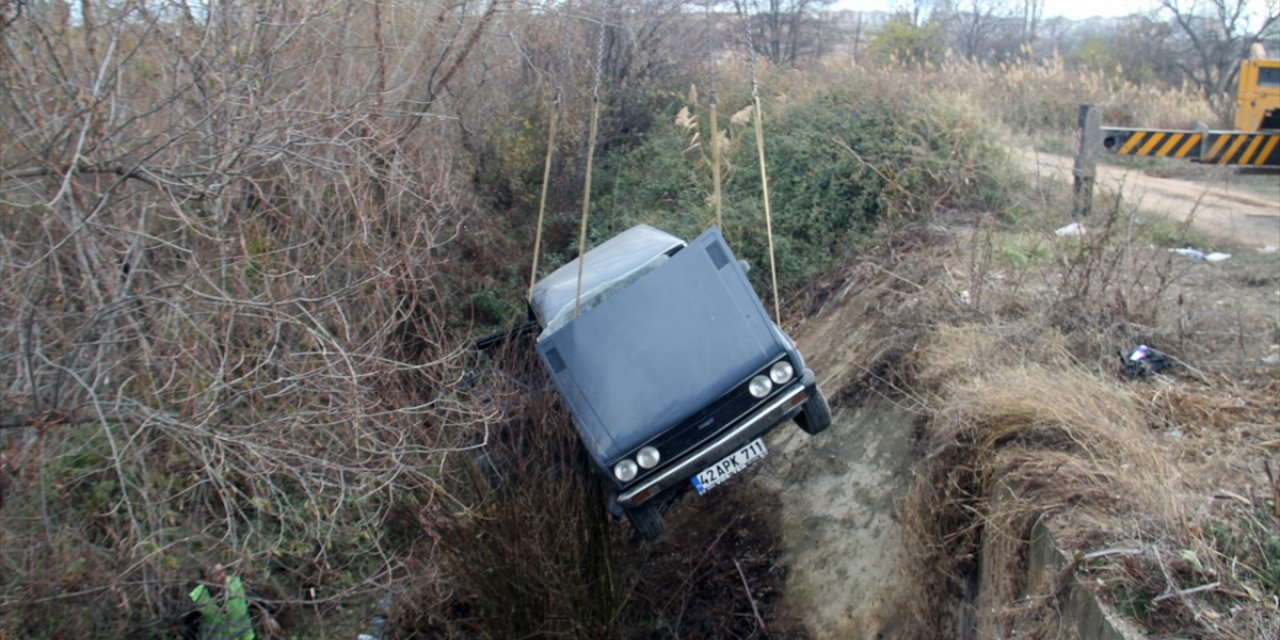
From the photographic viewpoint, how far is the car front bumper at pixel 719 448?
5805 millimetres

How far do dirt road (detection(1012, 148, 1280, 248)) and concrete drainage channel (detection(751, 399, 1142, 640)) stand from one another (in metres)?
3.45

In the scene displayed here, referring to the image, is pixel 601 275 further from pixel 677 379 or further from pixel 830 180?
pixel 830 180

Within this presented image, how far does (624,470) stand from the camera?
579 cm

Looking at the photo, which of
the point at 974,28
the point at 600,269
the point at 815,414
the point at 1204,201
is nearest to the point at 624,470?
the point at 815,414

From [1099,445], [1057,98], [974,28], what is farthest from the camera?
[974,28]

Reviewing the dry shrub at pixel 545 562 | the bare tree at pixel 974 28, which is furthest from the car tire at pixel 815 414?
the bare tree at pixel 974 28

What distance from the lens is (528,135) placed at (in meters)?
12.4

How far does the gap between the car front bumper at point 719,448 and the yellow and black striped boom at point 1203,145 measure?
18.2 feet

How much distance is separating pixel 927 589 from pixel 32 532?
16.2 ft

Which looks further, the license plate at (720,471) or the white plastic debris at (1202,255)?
the white plastic debris at (1202,255)

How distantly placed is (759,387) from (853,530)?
1626 mm

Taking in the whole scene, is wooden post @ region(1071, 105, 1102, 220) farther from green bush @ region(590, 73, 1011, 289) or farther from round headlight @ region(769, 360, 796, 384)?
round headlight @ region(769, 360, 796, 384)

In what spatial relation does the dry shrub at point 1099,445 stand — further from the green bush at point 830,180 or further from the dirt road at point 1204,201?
the green bush at point 830,180

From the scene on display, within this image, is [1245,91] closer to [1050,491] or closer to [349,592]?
[1050,491]
